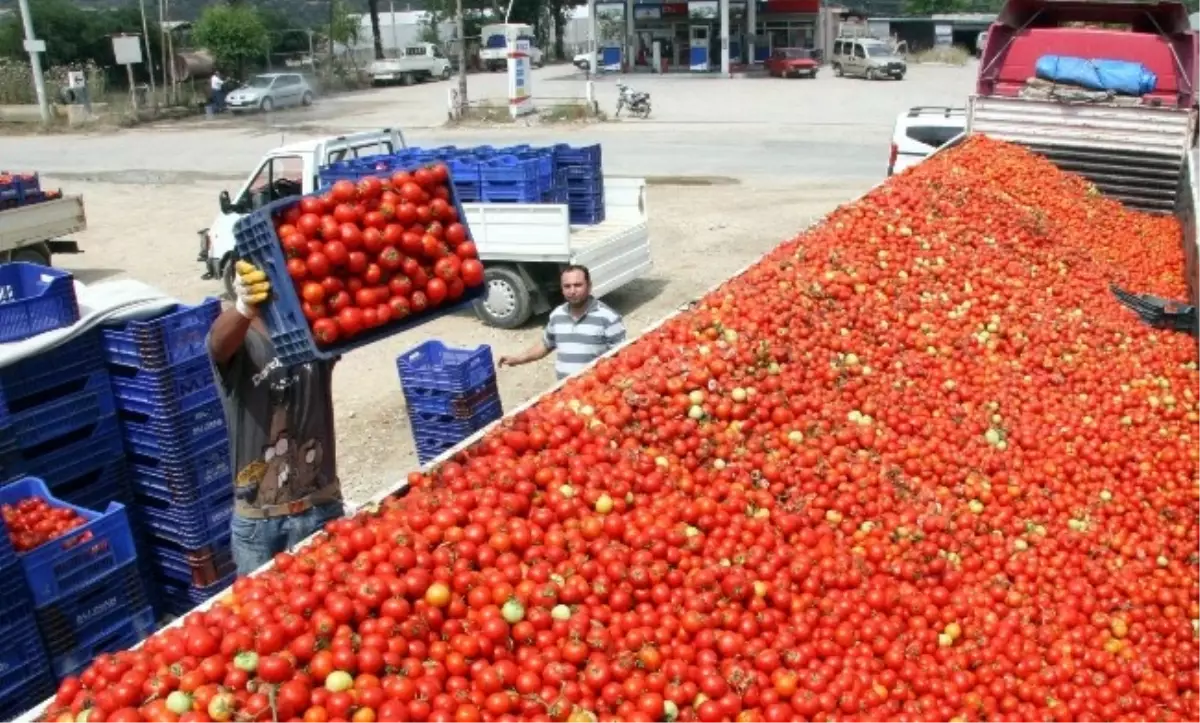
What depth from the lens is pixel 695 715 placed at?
3756 millimetres

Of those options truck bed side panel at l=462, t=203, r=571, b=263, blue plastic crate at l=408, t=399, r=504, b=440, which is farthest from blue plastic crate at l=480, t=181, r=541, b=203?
blue plastic crate at l=408, t=399, r=504, b=440

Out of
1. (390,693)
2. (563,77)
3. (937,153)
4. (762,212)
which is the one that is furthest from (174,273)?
(563,77)

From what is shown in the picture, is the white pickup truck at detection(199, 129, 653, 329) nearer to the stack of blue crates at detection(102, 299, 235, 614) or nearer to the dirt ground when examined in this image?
the dirt ground

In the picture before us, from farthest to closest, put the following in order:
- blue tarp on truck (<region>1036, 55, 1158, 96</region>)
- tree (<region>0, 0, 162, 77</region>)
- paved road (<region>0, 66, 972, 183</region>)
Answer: tree (<region>0, 0, 162, 77</region>)
paved road (<region>0, 66, 972, 183</region>)
blue tarp on truck (<region>1036, 55, 1158, 96</region>)

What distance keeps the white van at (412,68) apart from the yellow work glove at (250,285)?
52.1m

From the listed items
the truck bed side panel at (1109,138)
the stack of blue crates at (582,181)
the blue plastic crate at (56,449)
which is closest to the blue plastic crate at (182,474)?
the blue plastic crate at (56,449)

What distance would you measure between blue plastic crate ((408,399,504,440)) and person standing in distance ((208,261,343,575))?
2.48 m

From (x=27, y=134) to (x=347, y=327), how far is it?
36473 mm

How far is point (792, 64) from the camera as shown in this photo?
4831 centimetres

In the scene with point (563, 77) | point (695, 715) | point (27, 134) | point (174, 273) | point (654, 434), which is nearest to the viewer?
point (695, 715)

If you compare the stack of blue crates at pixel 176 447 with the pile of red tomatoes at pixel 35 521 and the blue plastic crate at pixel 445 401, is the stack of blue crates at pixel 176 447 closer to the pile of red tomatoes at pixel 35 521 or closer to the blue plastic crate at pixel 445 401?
the pile of red tomatoes at pixel 35 521

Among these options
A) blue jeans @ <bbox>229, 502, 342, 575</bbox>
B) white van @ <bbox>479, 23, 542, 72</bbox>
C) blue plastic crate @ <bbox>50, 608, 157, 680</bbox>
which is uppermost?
white van @ <bbox>479, 23, 542, 72</bbox>

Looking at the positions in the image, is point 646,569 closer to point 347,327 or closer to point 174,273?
point 347,327

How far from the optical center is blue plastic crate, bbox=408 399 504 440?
7652mm
